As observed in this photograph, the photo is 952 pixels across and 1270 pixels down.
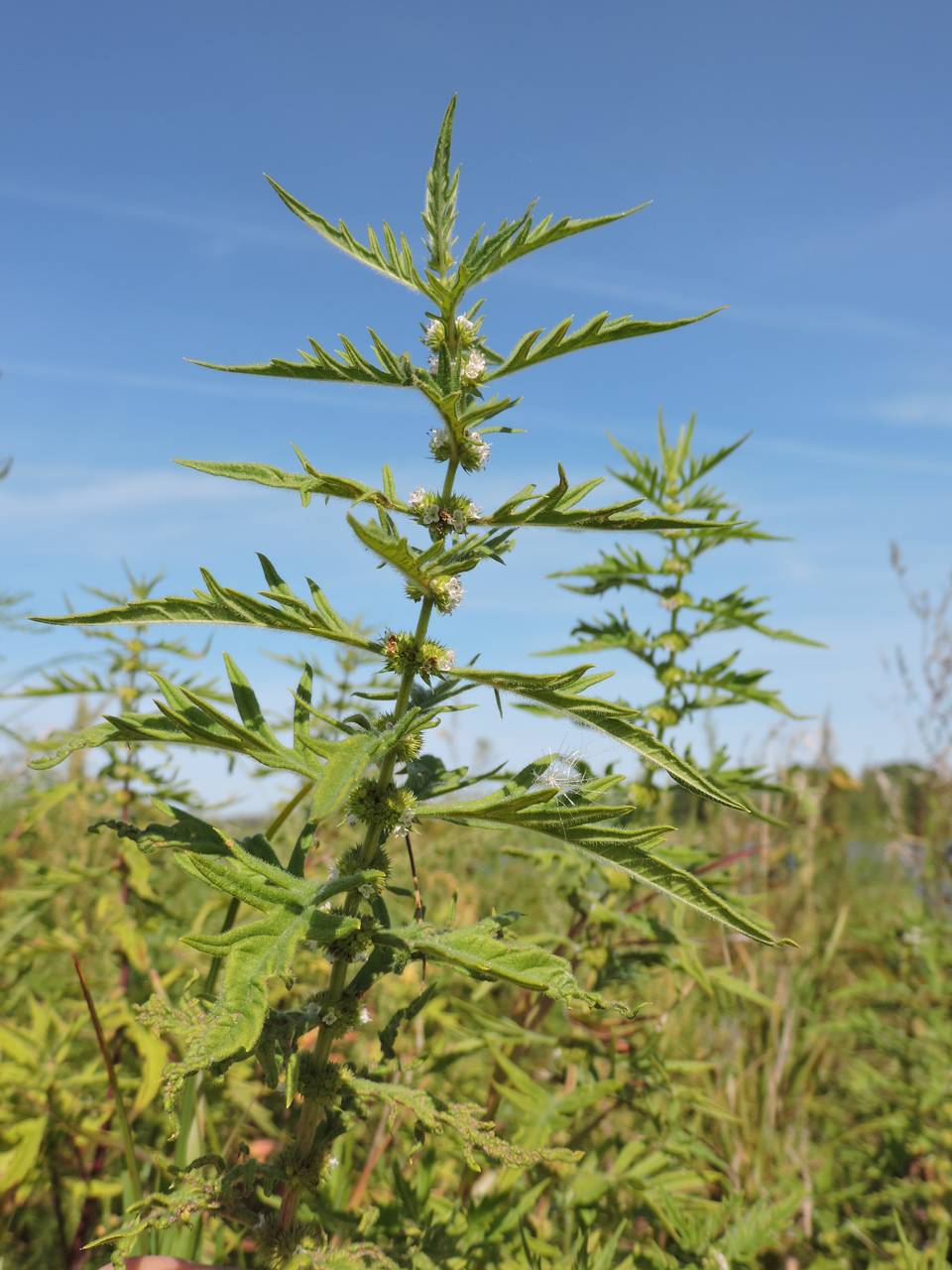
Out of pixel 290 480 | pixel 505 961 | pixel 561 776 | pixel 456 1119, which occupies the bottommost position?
pixel 456 1119

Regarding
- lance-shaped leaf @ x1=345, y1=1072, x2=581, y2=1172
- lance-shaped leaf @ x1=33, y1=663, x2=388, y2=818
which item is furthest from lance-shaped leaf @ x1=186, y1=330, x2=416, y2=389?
lance-shaped leaf @ x1=345, y1=1072, x2=581, y2=1172

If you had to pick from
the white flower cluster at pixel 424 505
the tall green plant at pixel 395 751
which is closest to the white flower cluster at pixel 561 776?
the tall green plant at pixel 395 751

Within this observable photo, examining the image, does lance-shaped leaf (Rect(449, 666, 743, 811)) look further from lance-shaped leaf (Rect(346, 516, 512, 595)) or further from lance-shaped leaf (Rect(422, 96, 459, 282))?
lance-shaped leaf (Rect(422, 96, 459, 282))

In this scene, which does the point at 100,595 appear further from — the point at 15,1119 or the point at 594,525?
the point at 594,525

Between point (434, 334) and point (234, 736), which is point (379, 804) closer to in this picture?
point (234, 736)

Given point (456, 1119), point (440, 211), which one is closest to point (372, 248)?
point (440, 211)

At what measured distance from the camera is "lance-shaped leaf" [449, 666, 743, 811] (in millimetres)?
1325

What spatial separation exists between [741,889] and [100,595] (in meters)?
4.68

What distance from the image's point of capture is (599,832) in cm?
141

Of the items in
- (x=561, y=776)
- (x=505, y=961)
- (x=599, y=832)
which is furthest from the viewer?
(x=561, y=776)

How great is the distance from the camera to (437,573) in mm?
1407

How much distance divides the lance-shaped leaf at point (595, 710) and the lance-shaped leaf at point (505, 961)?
0.32 meters

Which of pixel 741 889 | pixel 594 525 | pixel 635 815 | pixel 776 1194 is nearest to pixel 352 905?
pixel 594 525

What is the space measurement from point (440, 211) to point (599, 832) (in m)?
1.04
